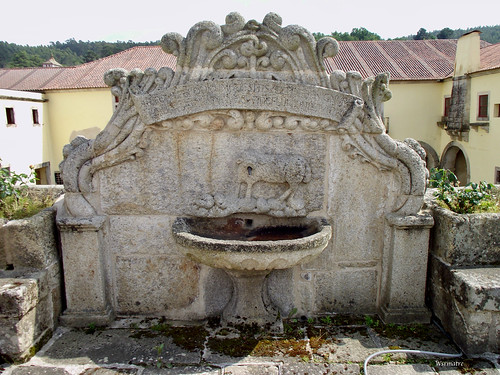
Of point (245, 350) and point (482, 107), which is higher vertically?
point (482, 107)

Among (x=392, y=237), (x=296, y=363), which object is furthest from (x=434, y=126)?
(x=296, y=363)

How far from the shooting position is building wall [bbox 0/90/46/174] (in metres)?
14.7

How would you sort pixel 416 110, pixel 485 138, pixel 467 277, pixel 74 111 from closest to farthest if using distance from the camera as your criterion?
pixel 467 277 → pixel 485 138 → pixel 74 111 → pixel 416 110

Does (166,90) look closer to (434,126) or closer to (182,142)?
(182,142)

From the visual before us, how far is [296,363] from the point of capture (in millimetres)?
3264

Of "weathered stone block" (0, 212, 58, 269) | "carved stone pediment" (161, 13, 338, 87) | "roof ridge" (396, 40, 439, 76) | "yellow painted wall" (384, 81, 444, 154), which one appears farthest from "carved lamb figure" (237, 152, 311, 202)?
"roof ridge" (396, 40, 439, 76)

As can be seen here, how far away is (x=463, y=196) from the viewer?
12.6 feet

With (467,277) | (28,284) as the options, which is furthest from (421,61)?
(28,284)

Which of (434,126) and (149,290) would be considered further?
(434,126)

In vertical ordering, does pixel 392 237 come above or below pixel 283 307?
above

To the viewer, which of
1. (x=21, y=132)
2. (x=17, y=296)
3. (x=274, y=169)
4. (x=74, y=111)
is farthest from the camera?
(x=74, y=111)

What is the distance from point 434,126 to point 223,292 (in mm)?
17953

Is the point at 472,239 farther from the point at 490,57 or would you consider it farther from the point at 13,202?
the point at 490,57

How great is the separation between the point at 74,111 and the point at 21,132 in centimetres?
309
